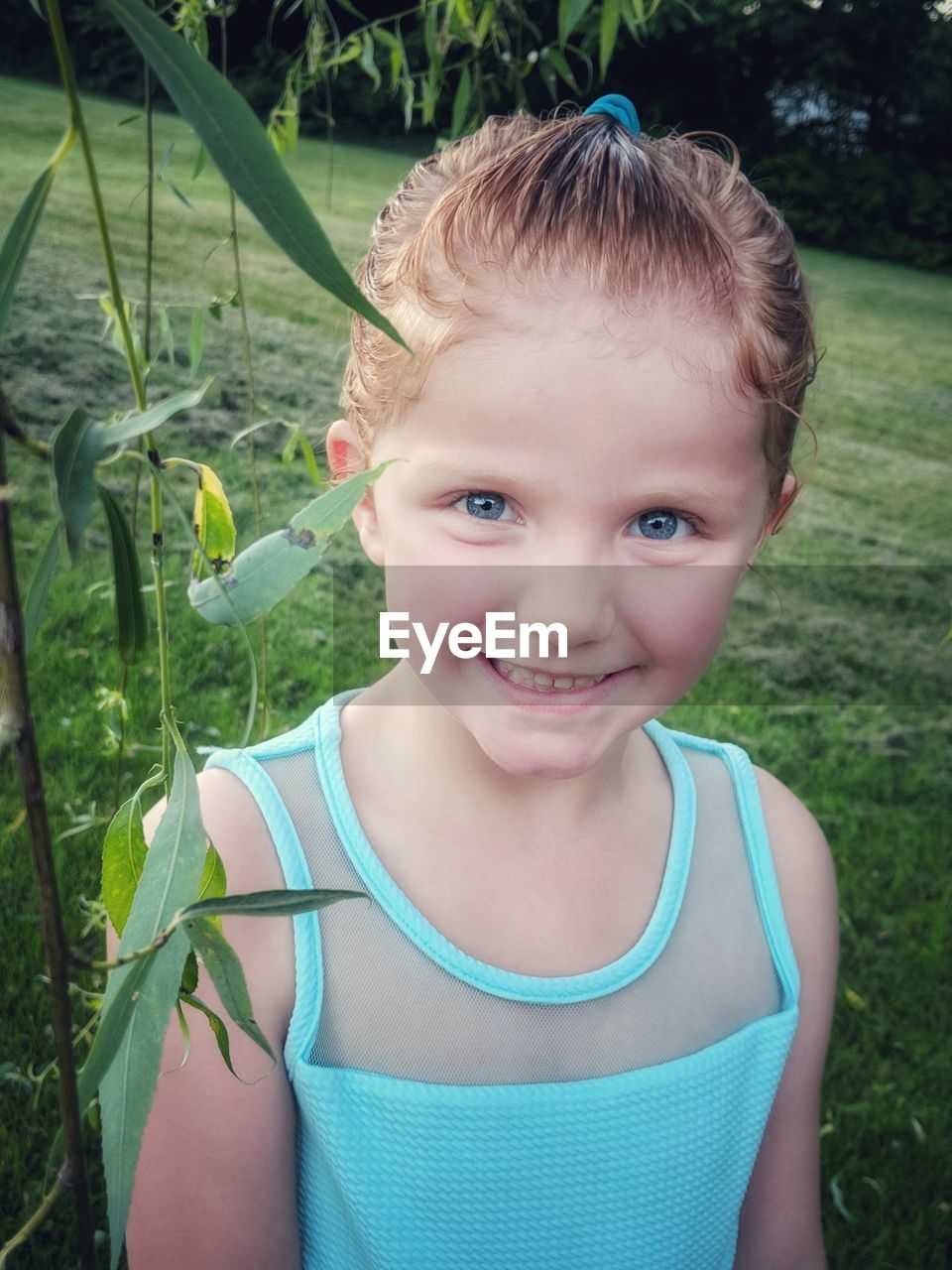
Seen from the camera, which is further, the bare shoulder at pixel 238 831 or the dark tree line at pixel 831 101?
the dark tree line at pixel 831 101

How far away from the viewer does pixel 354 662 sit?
308 cm

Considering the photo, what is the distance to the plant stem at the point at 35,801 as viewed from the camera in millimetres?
432

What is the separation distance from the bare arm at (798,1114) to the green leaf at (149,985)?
2.76ft

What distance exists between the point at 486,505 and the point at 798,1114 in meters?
0.76

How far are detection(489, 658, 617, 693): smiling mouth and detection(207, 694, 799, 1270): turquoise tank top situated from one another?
0.80ft

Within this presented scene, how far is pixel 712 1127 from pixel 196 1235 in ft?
1.60

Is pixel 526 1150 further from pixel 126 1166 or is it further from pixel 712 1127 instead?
pixel 126 1166

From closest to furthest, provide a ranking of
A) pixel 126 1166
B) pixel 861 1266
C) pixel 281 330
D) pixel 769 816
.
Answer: pixel 126 1166, pixel 769 816, pixel 861 1266, pixel 281 330

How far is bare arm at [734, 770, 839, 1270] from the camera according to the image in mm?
1273

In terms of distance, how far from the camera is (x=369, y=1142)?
1.10 metres

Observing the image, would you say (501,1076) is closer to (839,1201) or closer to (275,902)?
(275,902)

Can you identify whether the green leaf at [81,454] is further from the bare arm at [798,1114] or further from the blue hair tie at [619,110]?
the bare arm at [798,1114]

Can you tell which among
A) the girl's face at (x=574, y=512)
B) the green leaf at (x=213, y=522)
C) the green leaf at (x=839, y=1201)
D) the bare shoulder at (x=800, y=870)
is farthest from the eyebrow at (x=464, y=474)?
the green leaf at (x=839, y=1201)

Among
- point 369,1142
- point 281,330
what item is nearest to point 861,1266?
point 369,1142
